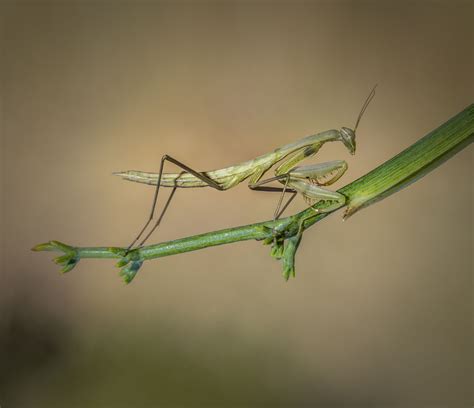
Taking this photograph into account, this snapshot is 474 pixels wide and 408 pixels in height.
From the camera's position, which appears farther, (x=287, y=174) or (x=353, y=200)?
(x=287, y=174)

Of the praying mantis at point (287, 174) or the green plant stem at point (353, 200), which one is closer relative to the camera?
the green plant stem at point (353, 200)

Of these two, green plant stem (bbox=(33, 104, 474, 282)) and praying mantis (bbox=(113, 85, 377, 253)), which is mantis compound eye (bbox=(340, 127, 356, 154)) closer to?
praying mantis (bbox=(113, 85, 377, 253))

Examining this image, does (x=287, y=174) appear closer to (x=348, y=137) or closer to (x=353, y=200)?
(x=348, y=137)

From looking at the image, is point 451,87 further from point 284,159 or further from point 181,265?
Result: point 181,265

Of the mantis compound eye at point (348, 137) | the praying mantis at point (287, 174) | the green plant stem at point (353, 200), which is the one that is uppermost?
the mantis compound eye at point (348, 137)

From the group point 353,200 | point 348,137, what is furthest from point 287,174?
point 353,200

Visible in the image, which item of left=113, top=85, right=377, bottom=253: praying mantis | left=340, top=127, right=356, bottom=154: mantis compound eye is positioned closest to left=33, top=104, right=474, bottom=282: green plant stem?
left=113, top=85, right=377, bottom=253: praying mantis

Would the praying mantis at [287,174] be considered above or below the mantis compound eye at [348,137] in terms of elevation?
below

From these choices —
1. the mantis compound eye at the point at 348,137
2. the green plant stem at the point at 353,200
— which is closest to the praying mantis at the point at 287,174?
the mantis compound eye at the point at 348,137

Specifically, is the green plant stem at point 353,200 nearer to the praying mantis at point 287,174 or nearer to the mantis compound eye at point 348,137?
the praying mantis at point 287,174
